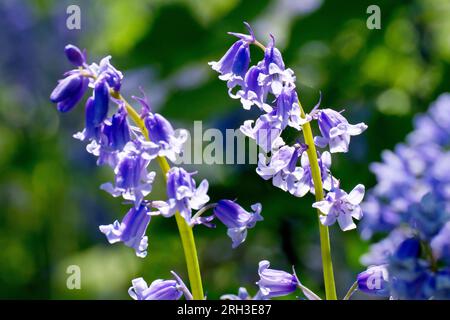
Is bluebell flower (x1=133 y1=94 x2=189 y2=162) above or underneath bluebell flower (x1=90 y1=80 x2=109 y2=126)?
underneath

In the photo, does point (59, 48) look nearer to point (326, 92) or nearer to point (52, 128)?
point (52, 128)

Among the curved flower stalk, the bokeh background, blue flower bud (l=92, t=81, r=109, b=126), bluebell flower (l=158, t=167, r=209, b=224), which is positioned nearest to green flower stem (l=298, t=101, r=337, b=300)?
the curved flower stalk

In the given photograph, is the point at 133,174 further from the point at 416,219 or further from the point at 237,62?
the point at 416,219

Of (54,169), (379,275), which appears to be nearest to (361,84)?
(54,169)

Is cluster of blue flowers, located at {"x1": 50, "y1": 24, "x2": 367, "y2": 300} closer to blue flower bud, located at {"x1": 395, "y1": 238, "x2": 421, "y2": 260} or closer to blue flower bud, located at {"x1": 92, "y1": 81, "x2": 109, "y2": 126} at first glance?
blue flower bud, located at {"x1": 92, "y1": 81, "x2": 109, "y2": 126}

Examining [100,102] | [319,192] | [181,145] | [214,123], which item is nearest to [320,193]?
[319,192]

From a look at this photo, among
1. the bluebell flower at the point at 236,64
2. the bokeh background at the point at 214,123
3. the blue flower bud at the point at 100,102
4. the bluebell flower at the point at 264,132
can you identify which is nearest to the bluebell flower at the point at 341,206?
the bluebell flower at the point at 264,132
